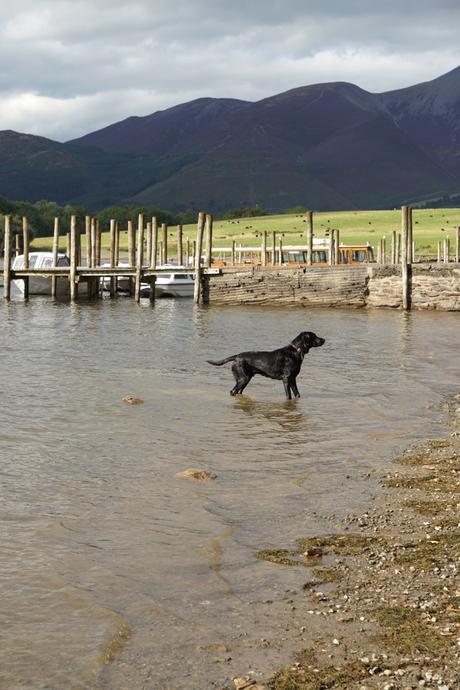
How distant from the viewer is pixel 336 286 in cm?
4559

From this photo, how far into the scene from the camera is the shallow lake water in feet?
20.3

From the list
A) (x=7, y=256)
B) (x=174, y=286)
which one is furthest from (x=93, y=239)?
(x=7, y=256)

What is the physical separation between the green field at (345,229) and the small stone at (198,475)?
252 feet

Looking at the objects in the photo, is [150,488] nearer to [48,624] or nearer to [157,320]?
[48,624]

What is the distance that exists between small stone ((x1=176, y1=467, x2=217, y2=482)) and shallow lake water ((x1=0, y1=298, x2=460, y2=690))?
16 centimetres

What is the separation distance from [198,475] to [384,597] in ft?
14.4

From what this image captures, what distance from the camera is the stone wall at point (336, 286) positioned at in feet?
138

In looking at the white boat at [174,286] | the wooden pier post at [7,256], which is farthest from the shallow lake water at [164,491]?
the white boat at [174,286]

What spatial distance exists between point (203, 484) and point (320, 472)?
4.93 ft

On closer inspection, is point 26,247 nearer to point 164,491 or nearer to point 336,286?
point 336,286

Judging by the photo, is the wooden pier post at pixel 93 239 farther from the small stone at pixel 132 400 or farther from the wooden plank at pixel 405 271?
the small stone at pixel 132 400

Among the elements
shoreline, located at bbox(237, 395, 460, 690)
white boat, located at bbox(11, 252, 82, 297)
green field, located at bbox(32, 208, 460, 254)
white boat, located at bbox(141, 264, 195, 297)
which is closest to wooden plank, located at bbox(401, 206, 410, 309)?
white boat, located at bbox(141, 264, 195, 297)

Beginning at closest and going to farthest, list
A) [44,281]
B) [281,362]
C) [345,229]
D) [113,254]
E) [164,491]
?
[164,491] → [281,362] → [44,281] → [113,254] → [345,229]

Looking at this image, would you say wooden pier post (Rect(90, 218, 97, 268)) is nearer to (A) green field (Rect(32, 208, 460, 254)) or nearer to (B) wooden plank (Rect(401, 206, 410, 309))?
(B) wooden plank (Rect(401, 206, 410, 309))
